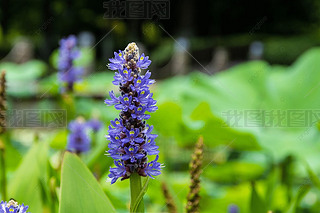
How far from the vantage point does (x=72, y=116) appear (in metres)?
2.16

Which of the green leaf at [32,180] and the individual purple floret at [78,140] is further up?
the individual purple floret at [78,140]

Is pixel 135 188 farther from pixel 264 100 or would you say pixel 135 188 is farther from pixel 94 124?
pixel 264 100

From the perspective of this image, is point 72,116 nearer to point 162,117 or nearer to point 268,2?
point 162,117

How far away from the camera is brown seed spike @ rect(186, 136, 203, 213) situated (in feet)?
3.45

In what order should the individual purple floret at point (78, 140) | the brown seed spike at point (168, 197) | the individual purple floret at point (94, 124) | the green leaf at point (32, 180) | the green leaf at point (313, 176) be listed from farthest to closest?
the individual purple floret at point (94, 124), the individual purple floret at point (78, 140), the green leaf at point (313, 176), the green leaf at point (32, 180), the brown seed spike at point (168, 197)

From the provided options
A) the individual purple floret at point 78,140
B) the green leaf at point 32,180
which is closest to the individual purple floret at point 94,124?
the individual purple floret at point 78,140

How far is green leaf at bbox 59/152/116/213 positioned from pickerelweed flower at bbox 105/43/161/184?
0.06 metres

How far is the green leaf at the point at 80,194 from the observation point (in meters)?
0.94

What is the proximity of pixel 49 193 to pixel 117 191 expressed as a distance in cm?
129

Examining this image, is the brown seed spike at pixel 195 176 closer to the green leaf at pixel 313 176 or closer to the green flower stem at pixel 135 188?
the green flower stem at pixel 135 188

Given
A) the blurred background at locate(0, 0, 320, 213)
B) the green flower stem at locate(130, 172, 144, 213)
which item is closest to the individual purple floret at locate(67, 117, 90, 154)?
the blurred background at locate(0, 0, 320, 213)

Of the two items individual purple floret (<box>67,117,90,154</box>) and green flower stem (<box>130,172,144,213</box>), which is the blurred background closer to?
individual purple floret (<box>67,117,90,154</box>)

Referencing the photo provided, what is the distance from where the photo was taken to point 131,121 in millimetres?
901

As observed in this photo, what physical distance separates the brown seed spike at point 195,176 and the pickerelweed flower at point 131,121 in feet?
0.47
